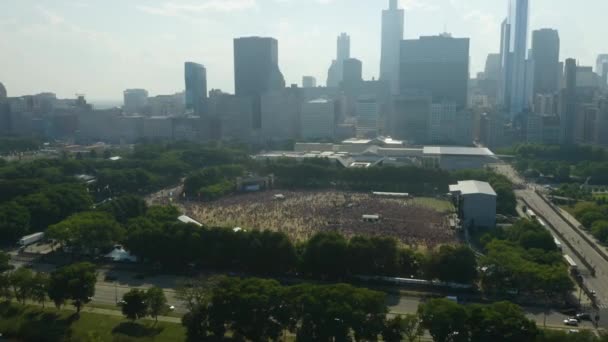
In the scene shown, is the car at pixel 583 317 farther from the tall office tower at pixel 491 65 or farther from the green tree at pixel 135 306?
the tall office tower at pixel 491 65

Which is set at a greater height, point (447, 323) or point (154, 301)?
point (447, 323)

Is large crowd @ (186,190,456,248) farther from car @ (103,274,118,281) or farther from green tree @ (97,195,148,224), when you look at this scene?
car @ (103,274,118,281)

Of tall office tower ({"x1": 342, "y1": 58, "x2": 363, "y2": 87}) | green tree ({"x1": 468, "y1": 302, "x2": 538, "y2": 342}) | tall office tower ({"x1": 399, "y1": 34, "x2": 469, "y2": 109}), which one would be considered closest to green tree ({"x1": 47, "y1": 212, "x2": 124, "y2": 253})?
green tree ({"x1": 468, "y1": 302, "x2": 538, "y2": 342})

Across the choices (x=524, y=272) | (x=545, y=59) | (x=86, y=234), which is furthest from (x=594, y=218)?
(x=545, y=59)

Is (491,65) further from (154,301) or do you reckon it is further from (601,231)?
(154,301)

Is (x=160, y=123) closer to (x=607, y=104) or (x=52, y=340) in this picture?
(x=607, y=104)
